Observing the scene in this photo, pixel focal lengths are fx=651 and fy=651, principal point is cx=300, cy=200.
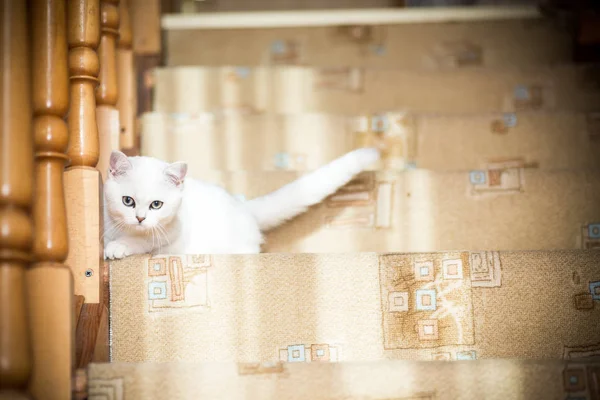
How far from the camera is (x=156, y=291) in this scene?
1.21 meters

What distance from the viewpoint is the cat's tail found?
1.51m

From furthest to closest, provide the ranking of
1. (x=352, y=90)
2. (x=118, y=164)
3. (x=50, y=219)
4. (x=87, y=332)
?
1. (x=352, y=90)
2. (x=118, y=164)
3. (x=87, y=332)
4. (x=50, y=219)

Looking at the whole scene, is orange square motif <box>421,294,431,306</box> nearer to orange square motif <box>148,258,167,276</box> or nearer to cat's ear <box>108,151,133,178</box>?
orange square motif <box>148,258,167,276</box>

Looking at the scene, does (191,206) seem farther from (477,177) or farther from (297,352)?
(477,177)

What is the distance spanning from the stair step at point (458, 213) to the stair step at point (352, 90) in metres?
0.49

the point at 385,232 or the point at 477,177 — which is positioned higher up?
the point at 477,177

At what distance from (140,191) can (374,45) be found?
3.84 ft

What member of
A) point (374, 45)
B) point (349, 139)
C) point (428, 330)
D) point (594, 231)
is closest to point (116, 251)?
point (428, 330)

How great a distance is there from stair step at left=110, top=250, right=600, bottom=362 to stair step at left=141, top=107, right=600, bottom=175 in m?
0.59

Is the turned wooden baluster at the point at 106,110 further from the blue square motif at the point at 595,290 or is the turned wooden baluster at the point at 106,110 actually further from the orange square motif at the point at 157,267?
the blue square motif at the point at 595,290

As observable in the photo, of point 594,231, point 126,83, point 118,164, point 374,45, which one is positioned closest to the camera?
point 118,164

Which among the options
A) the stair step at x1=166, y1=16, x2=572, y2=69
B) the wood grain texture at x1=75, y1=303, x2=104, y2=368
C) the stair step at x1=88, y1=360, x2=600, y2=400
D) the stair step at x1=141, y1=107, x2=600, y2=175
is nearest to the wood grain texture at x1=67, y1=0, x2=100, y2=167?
the wood grain texture at x1=75, y1=303, x2=104, y2=368

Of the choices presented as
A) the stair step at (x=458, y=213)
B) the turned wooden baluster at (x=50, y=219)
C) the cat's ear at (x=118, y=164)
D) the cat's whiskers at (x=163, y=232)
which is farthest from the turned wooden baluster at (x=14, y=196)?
the stair step at (x=458, y=213)

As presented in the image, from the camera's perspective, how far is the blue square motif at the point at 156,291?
1.20 m
